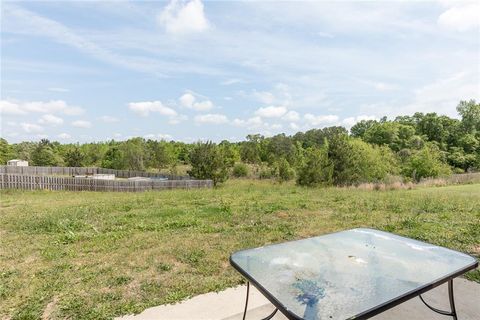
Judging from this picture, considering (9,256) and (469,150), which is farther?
(469,150)

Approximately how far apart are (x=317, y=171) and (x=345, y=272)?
13447 mm

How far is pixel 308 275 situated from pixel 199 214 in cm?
434

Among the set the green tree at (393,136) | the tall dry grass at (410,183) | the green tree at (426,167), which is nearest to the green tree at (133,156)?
the tall dry grass at (410,183)

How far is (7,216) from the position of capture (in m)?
5.59

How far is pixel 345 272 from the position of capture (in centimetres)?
168

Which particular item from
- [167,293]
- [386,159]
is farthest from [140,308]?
[386,159]

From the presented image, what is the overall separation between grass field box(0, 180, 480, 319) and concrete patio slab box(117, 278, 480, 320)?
0.14 m

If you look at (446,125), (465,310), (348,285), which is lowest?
(465,310)

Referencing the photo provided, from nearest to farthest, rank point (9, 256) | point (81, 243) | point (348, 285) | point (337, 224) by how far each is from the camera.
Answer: point (348, 285)
point (9, 256)
point (81, 243)
point (337, 224)

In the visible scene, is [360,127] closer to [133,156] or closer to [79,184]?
[133,156]

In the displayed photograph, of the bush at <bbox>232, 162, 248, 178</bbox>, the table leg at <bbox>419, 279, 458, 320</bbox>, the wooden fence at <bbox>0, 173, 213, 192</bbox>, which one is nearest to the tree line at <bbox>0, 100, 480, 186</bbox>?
the bush at <bbox>232, 162, 248, 178</bbox>

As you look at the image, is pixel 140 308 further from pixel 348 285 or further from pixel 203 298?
pixel 348 285

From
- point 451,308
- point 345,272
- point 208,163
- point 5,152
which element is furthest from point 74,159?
point 451,308

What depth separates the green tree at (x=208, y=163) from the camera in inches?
689
